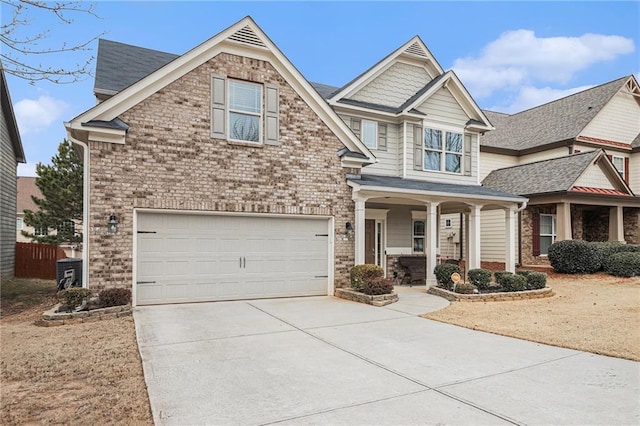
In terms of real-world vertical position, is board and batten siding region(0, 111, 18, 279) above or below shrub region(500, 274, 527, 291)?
above

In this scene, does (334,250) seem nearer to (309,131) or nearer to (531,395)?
(309,131)

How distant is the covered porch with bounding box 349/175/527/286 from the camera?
12578 mm

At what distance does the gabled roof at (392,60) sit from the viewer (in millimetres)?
14529

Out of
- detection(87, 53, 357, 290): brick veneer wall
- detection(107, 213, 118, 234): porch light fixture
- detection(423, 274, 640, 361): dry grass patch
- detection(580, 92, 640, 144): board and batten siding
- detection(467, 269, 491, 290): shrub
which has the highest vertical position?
detection(580, 92, 640, 144): board and batten siding

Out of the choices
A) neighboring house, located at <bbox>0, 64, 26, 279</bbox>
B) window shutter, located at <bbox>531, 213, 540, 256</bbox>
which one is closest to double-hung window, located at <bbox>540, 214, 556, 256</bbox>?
window shutter, located at <bbox>531, 213, 540, 256</bbox>

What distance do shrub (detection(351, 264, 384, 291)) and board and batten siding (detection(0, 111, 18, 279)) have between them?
1291 centimetres

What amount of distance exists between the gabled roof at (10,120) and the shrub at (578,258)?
21376 mm

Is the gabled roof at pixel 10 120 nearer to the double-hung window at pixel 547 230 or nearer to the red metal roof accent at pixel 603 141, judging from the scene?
the double-hung window at pixel 547 230

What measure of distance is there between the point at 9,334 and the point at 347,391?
20.4ft

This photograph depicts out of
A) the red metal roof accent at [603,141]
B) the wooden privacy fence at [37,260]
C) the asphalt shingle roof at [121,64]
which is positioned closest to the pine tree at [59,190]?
the wooden privacy fence at [37,260]

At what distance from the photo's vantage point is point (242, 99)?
11203 millimetres

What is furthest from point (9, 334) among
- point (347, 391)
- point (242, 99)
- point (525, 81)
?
point (525, 81)

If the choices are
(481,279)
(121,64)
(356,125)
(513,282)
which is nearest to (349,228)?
(481,279)

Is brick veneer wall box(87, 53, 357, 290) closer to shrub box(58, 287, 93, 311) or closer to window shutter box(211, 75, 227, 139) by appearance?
window shutter box(211, 75, 227, 139)
